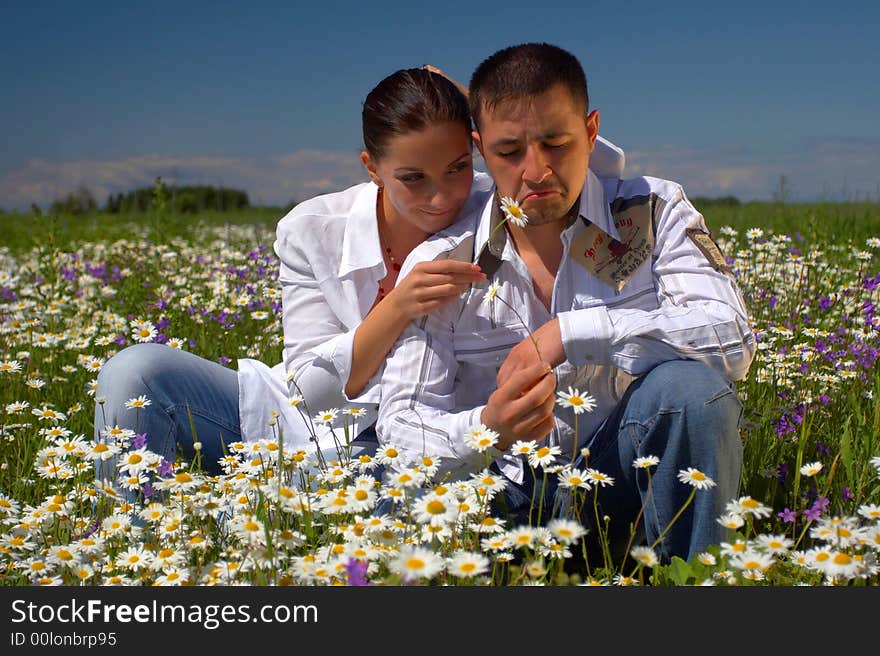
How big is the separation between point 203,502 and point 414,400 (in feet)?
2.32

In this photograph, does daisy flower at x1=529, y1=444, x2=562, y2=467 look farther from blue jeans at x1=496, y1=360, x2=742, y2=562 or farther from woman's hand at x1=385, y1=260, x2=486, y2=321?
woman's hand at x1=385, y1=260, x2=486, y2=321

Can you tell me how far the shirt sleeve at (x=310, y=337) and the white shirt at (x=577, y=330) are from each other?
0.25 meters

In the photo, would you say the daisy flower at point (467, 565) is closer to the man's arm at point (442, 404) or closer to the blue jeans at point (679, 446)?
the blue jeans at point (679, 446)

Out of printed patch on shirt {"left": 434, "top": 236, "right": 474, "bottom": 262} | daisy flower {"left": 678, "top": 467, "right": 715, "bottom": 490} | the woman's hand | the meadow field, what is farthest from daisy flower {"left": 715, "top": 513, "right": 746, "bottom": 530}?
printed patch on shirt {"left": 434, "top": 236, "right": 474, "bottom": 262}

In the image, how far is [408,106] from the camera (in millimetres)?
3006

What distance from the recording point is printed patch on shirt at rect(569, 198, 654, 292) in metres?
2.94

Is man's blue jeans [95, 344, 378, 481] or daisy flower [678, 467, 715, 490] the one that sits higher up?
man's blue jeans [95, 344, 378, 481]

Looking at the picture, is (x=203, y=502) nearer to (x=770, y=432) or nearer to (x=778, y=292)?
(x=770, y=432)

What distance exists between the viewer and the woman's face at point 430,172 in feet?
9.75

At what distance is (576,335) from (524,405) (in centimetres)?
29

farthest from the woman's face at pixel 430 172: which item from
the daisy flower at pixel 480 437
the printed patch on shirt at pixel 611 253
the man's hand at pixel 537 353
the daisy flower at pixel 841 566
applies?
the daisy flower at pixel 841 566

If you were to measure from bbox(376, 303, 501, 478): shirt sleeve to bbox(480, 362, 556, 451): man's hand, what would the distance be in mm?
91

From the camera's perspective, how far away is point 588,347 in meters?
2.62

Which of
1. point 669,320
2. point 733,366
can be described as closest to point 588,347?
point 669,320
